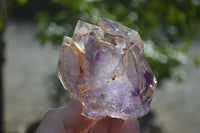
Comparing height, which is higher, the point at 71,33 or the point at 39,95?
the point at 71,33

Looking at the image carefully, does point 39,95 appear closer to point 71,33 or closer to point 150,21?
point 71,33

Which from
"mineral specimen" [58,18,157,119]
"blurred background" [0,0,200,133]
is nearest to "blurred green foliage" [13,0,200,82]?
"blurred background" [0,0,200,133]

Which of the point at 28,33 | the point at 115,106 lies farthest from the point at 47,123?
the point at 28,33

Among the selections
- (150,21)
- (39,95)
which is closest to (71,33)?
(150,21)

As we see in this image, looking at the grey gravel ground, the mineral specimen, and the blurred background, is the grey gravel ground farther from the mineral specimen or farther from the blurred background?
the mineral specimen

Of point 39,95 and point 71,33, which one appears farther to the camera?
point 39,95

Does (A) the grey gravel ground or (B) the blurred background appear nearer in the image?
(B) the blurred background

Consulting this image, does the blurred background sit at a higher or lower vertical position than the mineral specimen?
lower
